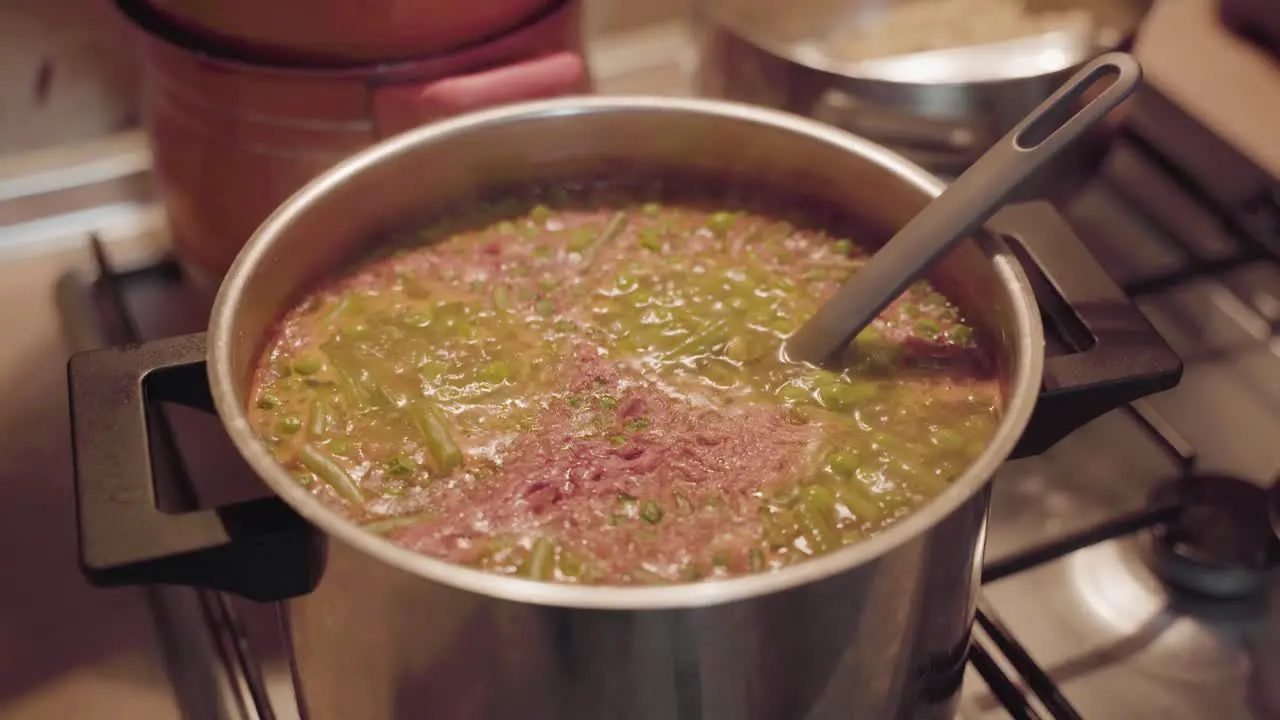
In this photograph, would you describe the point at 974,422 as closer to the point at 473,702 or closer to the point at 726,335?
the point at 726,335

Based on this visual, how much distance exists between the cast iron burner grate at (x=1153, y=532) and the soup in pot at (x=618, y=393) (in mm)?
152

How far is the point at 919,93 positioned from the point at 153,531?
2.48 feet

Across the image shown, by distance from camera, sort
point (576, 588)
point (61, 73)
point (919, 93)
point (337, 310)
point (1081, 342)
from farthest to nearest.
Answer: point (61, 73) → point (919, 93) → point (337, 310) → point (1081, 342) → point (576, 588)

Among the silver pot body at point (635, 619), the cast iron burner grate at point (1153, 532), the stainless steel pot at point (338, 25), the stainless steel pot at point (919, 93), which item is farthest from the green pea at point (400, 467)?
the stainless steel pot at point (919, 93)

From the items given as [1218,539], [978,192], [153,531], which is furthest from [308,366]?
[1218,539]

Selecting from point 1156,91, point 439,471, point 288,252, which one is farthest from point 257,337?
point 1156,91

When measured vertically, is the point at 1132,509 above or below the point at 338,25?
below

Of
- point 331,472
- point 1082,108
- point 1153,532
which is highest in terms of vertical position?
point 1082,108

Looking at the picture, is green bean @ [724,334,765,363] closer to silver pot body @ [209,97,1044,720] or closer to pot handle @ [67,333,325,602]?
silver pot body @ [209,97,1044,720]

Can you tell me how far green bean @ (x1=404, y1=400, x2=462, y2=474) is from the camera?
732mm

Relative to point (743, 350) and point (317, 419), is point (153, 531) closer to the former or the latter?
point (317, 419)

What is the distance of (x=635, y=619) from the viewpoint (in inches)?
20.9

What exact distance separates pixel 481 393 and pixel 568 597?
0.30 metres

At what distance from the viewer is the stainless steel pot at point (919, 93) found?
1.06m
